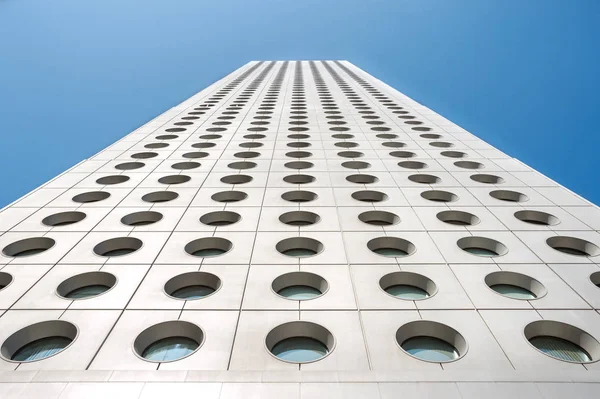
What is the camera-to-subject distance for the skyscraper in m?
10.7

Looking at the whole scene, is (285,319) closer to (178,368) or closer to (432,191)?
(178,368)

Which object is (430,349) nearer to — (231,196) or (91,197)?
(231,196)

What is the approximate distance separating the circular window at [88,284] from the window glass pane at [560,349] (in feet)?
41.3

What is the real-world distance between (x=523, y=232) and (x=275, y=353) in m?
11.2

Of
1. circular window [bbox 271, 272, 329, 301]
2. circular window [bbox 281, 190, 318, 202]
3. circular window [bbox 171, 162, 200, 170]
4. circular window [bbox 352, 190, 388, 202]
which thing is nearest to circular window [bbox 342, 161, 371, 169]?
circular window [bbox 352, 190, 388, 202]

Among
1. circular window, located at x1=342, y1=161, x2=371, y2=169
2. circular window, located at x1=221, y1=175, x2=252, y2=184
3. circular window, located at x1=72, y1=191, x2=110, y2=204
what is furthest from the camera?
circular window, located at x1=342, y1=161, x2=371, y2=169

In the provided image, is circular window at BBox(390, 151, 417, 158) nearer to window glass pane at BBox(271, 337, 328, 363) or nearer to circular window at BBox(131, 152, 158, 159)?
circular window at BBox(131, 152, 158, 159)

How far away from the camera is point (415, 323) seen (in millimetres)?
13172

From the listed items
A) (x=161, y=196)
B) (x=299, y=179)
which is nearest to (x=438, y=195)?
(x=299, y=179)

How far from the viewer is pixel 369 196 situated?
2219 cm

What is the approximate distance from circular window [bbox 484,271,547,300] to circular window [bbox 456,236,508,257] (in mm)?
1992

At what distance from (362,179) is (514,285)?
9.88 m

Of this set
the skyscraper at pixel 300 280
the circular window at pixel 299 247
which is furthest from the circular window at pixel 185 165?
the circular window at pixel 299 247

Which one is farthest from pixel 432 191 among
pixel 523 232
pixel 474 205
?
pixel 523 232
